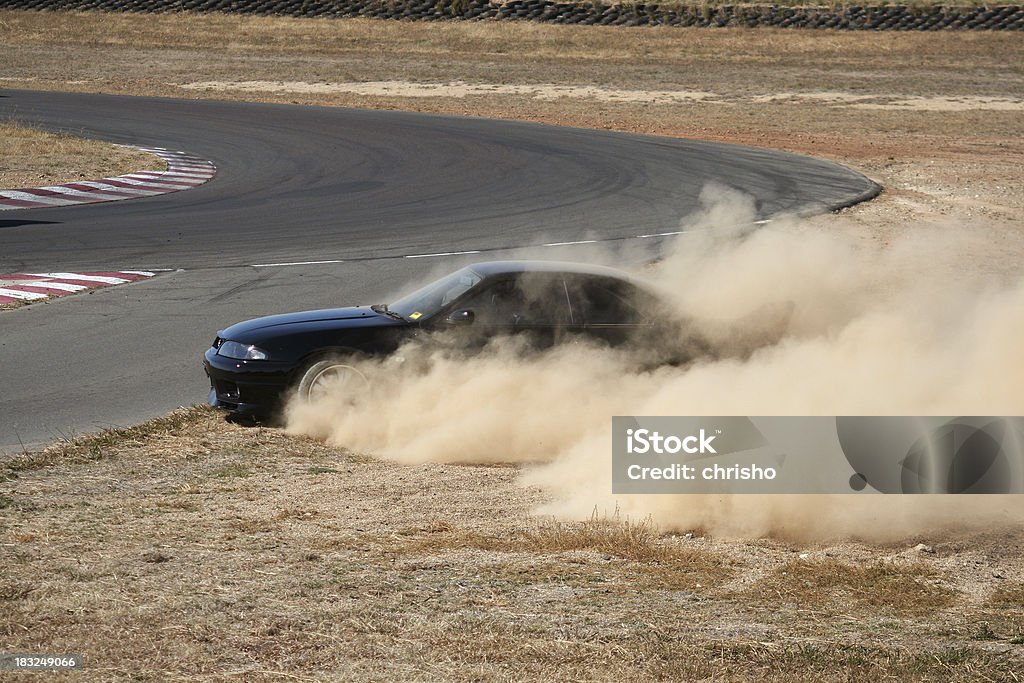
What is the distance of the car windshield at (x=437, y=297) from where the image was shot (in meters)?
9.85

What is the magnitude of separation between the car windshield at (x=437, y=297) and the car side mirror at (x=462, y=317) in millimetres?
223

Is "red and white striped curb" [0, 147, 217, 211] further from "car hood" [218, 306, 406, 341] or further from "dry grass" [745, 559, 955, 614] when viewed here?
"dry grass" [745, 559, 955, 614]

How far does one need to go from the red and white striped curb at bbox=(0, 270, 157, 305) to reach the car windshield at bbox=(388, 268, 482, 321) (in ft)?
18.7

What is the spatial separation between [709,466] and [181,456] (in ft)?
12.8

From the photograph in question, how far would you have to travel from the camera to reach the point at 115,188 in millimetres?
21500

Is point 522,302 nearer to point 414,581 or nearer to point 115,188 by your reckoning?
point 414,581

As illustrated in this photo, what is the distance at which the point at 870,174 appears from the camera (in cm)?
2622

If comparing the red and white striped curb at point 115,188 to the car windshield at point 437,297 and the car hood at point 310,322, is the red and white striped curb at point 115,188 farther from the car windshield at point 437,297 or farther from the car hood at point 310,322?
the car windshield at point 437,297

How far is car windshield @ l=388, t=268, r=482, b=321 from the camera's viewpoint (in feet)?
32.3

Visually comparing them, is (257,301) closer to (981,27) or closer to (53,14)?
(53,14)

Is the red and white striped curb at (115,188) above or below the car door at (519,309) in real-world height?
above

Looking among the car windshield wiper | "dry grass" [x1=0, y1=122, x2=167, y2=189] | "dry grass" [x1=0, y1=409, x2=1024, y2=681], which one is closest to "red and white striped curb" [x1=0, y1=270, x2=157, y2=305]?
the car windshield wiper

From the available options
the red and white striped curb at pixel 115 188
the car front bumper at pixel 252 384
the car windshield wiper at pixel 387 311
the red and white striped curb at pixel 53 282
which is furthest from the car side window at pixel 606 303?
the red and white striped curb at pixel 115 188

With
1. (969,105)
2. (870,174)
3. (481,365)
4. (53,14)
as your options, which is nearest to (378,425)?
(481,365)
